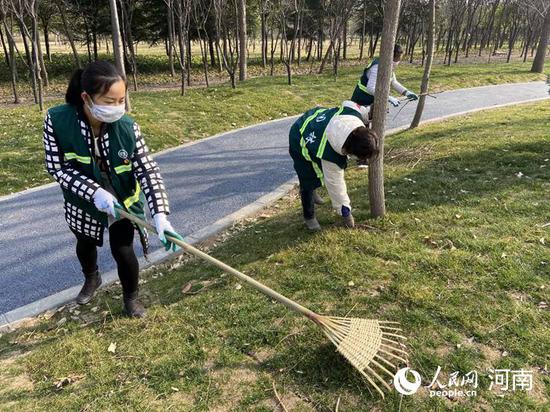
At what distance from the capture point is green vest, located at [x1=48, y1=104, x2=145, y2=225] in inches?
102

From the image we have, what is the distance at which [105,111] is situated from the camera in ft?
8.23

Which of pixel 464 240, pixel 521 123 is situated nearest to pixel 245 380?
pixel 464 240

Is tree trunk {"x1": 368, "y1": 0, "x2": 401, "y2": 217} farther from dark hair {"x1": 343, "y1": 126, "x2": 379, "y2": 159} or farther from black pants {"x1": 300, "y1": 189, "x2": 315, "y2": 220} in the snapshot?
black pants {"x1": 300, "y1": 189, "x2": 315, "y2": 220}

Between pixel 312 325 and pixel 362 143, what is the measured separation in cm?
137

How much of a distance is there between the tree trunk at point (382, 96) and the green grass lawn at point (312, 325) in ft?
0.82

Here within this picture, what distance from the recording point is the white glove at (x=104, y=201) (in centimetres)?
259

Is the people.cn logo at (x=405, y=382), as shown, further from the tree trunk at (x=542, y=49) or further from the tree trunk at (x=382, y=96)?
the tree trunk at (x=542, y=49)

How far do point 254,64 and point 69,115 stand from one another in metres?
21.7

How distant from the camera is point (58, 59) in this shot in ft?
70.6

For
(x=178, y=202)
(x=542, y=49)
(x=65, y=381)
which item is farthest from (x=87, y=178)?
(x=542, y=49)

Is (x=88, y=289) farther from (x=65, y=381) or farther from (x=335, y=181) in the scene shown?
(x=335, y=181)

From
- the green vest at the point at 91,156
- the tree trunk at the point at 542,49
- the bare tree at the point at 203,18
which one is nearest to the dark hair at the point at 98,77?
the green vest at the point at 91,156

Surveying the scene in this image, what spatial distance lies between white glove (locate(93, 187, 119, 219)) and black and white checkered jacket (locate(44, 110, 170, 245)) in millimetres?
37

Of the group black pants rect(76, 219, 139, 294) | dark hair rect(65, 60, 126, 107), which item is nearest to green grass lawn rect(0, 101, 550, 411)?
black pants rect(76, 219, 139, 294)
